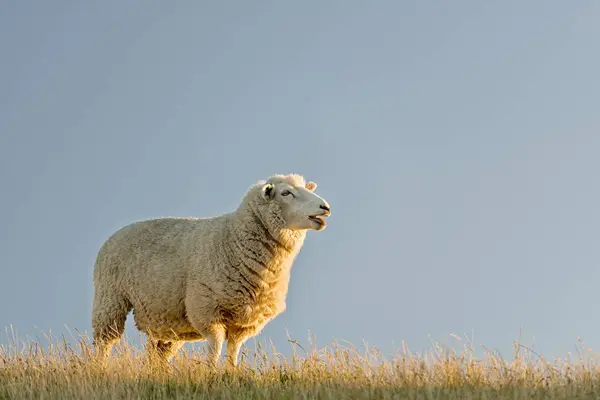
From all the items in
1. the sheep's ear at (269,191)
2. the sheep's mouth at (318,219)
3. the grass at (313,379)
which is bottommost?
the grass at (313,379)

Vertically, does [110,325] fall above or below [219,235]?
below

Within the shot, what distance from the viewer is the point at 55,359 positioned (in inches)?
363

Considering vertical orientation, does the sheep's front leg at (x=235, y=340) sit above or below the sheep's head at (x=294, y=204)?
below

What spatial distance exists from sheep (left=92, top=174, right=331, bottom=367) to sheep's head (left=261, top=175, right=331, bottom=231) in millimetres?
13

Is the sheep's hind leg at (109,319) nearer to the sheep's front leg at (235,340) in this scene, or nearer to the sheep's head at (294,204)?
the sheep's front leg at (235,340)

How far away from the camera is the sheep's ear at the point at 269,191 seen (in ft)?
33.0

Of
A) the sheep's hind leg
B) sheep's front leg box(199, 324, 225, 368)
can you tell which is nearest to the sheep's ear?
sheep's front leg box(199, 324, 225, 368)

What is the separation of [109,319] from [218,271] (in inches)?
92.1

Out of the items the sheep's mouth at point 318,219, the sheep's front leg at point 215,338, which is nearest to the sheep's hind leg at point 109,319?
the sheep's front leg at point 215,338

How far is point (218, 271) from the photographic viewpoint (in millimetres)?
10125

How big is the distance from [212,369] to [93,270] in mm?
4373

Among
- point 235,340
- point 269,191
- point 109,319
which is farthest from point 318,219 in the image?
point 109,319

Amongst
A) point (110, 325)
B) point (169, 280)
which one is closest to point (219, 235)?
point (169, 280)

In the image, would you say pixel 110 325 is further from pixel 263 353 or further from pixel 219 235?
pixel 263 353
